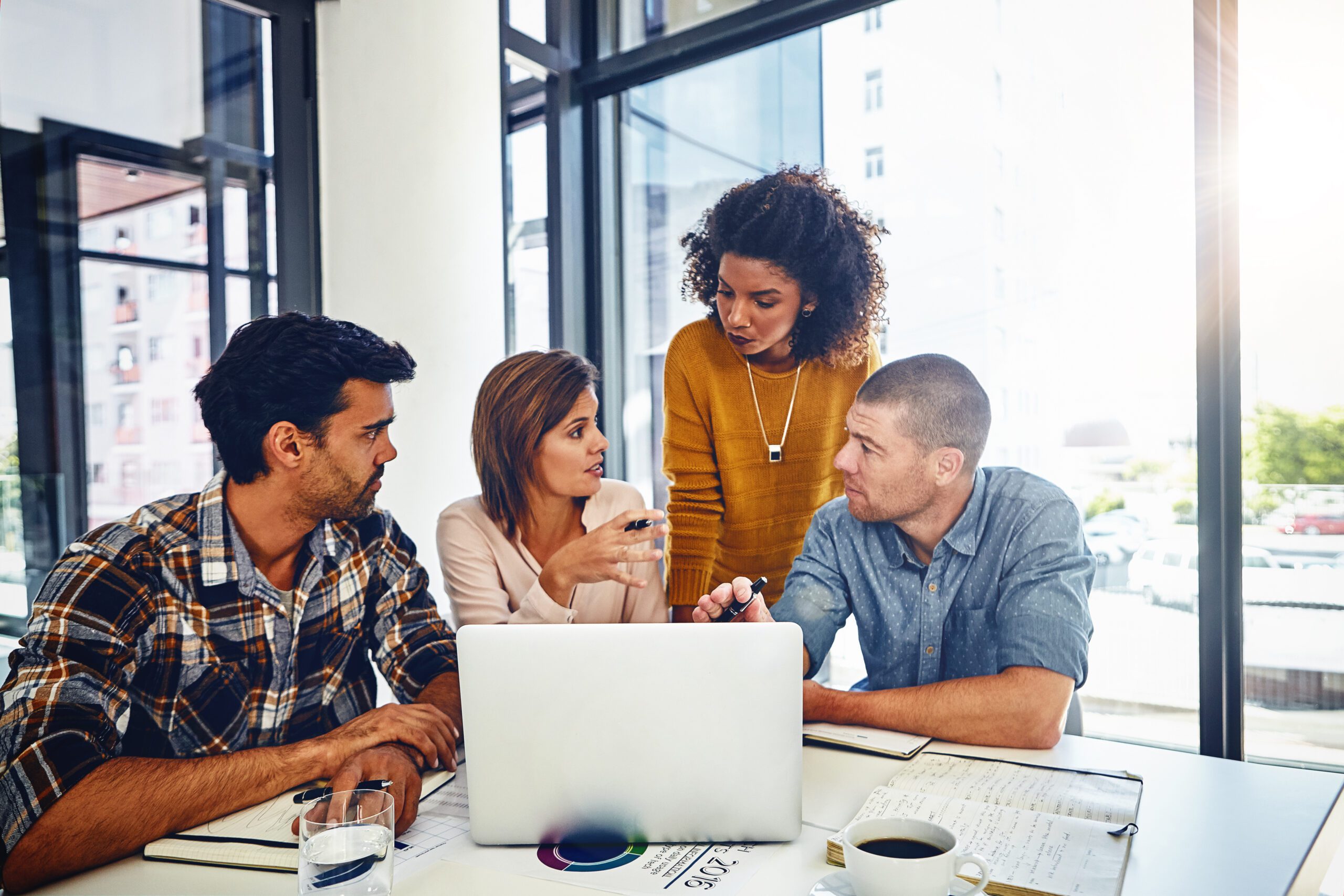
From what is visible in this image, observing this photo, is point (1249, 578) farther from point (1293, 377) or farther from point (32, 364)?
point (32, 364)

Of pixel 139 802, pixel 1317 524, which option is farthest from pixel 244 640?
pixel 1317 524

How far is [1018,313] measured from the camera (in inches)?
87.7

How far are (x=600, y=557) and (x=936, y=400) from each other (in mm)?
862

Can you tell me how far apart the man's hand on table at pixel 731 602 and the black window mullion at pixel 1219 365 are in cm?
106

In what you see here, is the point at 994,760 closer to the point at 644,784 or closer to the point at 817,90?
the point at 644,784

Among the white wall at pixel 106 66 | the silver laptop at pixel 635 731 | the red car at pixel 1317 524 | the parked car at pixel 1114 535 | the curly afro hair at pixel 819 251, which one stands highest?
the white wall at pixel 106 66

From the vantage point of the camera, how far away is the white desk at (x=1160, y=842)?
1071 mm

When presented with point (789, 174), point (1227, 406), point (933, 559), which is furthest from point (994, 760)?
point (789, 174)

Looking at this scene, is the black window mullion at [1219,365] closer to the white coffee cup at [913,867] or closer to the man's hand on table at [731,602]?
the man's hand on table at [731,602]

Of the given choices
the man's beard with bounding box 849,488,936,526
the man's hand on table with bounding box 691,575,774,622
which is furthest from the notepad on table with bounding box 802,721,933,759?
the man's beard with bounding box 849,488,936,526

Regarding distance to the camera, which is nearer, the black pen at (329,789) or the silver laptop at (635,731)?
Result: the silver laptop at (635,731)

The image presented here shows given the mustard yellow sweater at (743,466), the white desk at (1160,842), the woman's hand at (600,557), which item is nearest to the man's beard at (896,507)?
the mustard yellow sweater at (743,466)

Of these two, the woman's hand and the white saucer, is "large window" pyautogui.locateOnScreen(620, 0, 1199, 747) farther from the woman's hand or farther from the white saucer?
the white saucer

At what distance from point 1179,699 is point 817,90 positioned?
6.13ft
